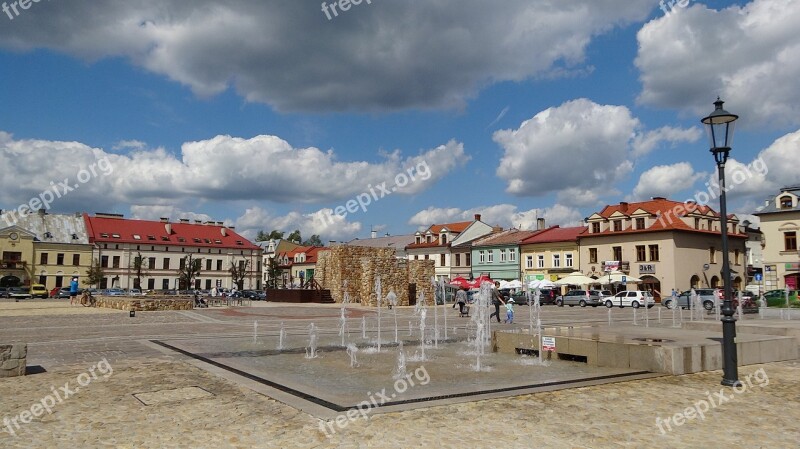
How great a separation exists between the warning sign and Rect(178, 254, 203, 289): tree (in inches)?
2425

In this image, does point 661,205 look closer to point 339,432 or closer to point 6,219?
point 339,432

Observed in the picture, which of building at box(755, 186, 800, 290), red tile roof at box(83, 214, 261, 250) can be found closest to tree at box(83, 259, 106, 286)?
red tile roof at box(83, 214, 261, 250)

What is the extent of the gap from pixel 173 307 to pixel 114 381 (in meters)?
25.8

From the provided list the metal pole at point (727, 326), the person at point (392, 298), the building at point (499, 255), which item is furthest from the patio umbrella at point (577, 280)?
the metal pole at point (727, 326)

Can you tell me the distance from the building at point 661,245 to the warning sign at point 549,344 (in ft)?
141

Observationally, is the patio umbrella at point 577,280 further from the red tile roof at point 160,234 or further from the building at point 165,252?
the red tile roof at point 160,234

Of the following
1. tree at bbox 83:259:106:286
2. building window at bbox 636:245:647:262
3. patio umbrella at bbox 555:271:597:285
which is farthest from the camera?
tree at bbox 83:259:106:286

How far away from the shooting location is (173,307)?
3309 centimetres

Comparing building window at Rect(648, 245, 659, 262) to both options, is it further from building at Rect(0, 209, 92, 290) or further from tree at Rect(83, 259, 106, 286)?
building at Rect(0, 209, 92, 290)

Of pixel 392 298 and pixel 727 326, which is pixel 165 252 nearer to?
pixel 392 298

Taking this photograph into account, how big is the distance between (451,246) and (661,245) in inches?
1027

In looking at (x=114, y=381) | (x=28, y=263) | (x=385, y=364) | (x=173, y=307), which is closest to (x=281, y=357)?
(x=385, y=364)

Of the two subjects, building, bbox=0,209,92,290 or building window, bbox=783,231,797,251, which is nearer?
building window, bbox=783,231,797,251

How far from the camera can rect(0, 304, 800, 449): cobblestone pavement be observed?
18.9ft
